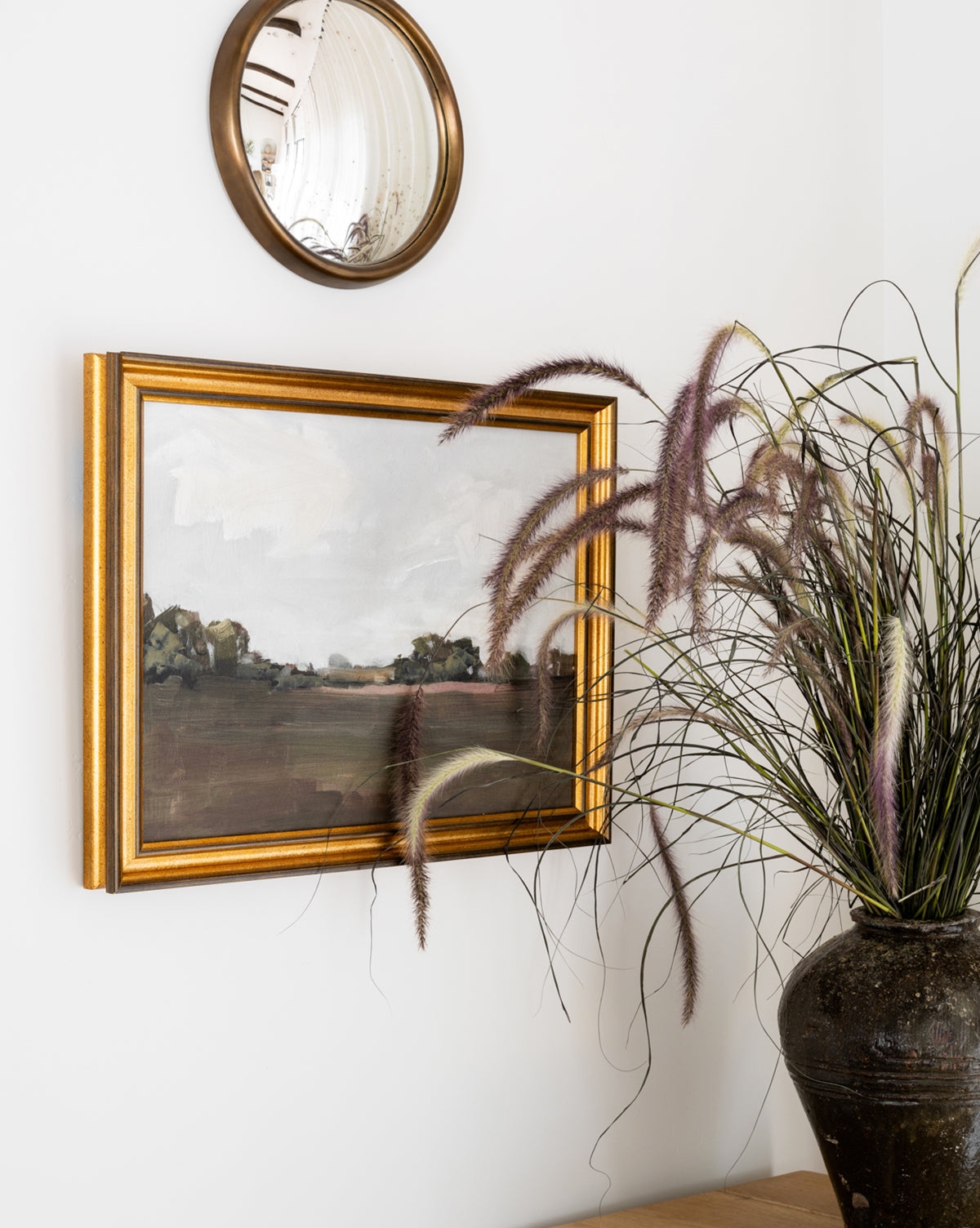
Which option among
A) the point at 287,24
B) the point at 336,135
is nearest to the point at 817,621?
the point at 336,135

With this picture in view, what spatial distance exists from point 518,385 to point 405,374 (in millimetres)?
180

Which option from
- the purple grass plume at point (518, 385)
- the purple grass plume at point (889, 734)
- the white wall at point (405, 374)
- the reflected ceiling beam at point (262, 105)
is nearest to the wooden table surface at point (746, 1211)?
the white wall at point (405, 374)

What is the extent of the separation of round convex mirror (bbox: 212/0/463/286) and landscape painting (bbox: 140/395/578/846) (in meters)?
0.19

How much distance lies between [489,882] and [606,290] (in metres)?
0.75

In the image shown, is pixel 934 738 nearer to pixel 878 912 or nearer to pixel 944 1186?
pixel 878 912

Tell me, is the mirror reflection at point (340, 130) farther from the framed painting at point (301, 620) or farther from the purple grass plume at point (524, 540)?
the purple grass plume at point (524, 540)

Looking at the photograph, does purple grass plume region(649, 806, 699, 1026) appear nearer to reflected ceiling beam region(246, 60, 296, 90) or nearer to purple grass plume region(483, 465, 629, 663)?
purple grass plume region(483, 465, 629, 663)

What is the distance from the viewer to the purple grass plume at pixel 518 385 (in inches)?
47.6

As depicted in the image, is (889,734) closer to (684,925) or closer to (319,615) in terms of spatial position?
(684,925)

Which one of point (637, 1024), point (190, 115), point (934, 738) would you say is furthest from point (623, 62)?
point (637, 1024)

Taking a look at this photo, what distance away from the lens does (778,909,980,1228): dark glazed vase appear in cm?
111

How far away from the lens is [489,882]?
1405mm

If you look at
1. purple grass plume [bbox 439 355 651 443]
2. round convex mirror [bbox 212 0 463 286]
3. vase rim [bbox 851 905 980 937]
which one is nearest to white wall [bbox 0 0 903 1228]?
round convex mirror [bbox 212 0 463 286]

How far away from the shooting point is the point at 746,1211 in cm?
142
